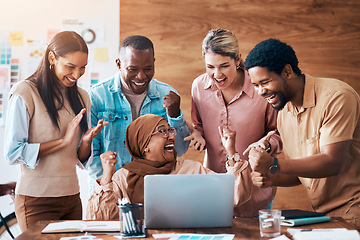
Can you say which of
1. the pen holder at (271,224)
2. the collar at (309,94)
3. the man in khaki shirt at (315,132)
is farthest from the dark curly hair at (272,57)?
the pen holder at (271,224)

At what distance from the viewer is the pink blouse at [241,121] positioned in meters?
2.54

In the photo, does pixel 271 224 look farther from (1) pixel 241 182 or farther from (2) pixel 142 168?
(2) pixel 142 168

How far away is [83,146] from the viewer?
2326 millimetres

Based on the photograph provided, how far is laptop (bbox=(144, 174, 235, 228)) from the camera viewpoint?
175 centimetres

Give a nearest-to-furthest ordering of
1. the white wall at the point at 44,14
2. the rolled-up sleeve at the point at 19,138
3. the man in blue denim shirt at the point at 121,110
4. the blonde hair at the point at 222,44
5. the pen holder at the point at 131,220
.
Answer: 1. the pen holder at the point at 131,220
2. the rolled-up sleeve at the point at 19,138
3. the blonde hair at the point at 222,44
4. the man in blue denim shirt at the point at 121,110
5. the white wall at the point at 44,14

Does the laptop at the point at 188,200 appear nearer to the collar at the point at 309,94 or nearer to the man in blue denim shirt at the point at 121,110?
the collar at the point at 309,94

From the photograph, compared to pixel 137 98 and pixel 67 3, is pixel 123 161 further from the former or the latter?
pixel 67 3

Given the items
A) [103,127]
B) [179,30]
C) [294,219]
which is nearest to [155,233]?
[294,219]

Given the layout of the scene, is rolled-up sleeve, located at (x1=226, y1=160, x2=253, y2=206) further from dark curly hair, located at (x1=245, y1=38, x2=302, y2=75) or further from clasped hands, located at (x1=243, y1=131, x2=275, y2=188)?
dark curly hair, located at (x1=245, y1=38, x2=302, y2=75)

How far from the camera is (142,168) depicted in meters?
2.21

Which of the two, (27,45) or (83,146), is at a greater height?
(27,45)

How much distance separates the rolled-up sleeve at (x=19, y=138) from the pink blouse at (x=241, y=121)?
994 millimetres

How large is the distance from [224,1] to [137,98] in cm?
153

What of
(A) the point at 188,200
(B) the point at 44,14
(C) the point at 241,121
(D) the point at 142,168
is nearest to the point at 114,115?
(D) the point at 142,168
